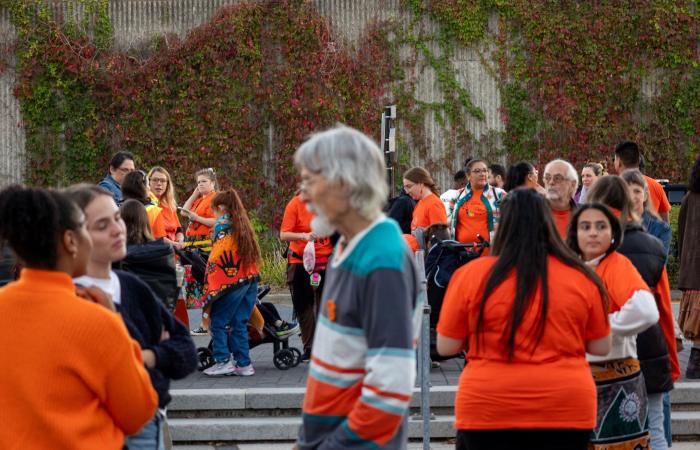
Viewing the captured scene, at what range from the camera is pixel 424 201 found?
10.5 m

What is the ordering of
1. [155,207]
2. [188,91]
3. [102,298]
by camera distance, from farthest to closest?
1. [188,91]
2. [155,207]
3. [102,298]

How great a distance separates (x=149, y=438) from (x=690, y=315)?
6.19 meters

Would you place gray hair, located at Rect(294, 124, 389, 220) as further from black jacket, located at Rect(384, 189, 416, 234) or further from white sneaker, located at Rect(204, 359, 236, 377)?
black jacket, located at Rect(384, 189, 416, 234)

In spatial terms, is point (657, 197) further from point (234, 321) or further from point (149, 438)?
point (149, 438)

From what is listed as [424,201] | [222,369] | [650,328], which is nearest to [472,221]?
[424,201]

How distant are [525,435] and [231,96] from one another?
15663 mm

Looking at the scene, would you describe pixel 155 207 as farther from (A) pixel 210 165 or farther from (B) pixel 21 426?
(A) pixel 210 165

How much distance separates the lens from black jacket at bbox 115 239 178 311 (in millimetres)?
6789

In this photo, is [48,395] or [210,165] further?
[210,165]

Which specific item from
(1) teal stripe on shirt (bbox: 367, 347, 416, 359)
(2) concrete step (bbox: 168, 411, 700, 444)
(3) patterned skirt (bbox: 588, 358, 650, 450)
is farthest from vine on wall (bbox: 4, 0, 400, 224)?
(1) teal stripe on shirt (bbox: 367, 347, 416, 359)

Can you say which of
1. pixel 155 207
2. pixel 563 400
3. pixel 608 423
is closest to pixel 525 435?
pixel 563 400

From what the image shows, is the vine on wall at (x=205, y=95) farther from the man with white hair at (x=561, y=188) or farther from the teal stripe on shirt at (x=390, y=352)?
the teal stripe on shirt at (x=390, y=352)

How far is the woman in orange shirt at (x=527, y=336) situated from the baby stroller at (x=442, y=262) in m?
5.42

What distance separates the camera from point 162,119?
19391mm
